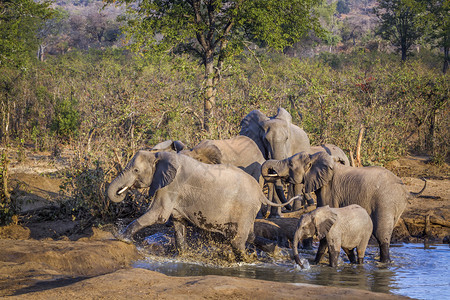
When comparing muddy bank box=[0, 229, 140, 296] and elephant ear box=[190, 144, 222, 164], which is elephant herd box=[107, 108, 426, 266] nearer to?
elephant ear box=[190, 144, 222, 164]

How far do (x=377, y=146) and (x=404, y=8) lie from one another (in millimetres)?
23879

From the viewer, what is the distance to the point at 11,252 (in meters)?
7.45

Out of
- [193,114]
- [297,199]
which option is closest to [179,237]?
[297,199]

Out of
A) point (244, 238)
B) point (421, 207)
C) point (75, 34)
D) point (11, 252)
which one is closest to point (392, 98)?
point (421, 207)

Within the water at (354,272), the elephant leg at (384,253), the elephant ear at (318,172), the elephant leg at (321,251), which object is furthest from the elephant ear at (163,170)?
the elephant leg at (384,253)

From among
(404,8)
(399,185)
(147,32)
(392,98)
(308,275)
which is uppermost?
(404,8)

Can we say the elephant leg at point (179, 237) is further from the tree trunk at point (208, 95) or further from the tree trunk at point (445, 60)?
the tree trunk at point (445, 60)

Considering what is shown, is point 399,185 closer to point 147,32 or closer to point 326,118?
point 326,118

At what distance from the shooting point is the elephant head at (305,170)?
29.5 feet

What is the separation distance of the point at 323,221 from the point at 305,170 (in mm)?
1323

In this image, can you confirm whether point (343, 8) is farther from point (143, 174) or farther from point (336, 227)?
point (143, 174)

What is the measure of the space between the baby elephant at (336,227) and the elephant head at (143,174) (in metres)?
1.96

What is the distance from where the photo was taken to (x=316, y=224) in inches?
317

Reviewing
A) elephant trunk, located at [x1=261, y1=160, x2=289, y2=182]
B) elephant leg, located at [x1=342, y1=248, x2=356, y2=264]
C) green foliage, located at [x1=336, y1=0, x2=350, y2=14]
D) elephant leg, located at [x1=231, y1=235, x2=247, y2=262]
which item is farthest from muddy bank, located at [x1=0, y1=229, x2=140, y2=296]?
green foliage, located at [x1=336, y1=0, x2=350, y2=14]
